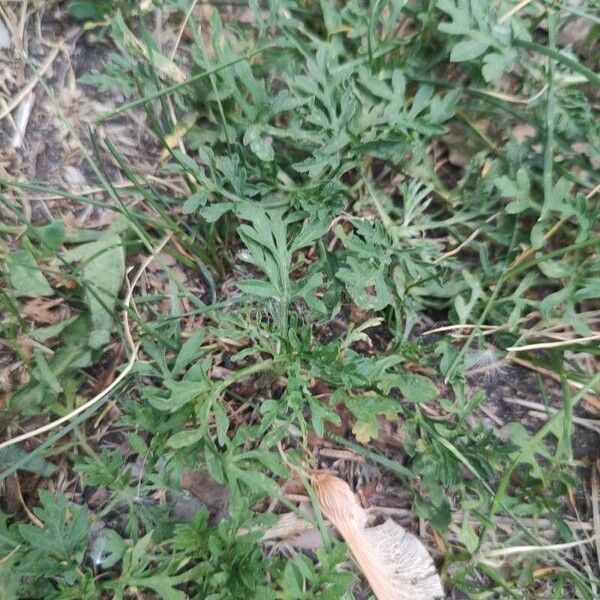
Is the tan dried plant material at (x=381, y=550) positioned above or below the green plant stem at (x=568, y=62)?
below

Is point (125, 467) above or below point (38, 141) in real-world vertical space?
below

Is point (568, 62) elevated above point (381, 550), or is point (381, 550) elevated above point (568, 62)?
point (568, 62)

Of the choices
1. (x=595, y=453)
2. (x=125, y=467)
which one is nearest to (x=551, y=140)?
(x=595, y=453)

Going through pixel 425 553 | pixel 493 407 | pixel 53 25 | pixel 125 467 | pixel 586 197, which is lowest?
pixel 425 553

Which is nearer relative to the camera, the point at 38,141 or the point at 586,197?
the point at 586,197

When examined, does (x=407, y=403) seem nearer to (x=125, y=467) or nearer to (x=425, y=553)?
(x=425, y=553)

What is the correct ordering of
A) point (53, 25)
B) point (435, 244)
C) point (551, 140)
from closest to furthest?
point (551, 140), point (435, 244), point (53, 25)

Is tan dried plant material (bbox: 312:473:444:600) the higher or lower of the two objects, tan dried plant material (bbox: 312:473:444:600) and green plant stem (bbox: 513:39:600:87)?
the lower

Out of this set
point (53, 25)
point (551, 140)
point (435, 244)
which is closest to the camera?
point (551, 140)
